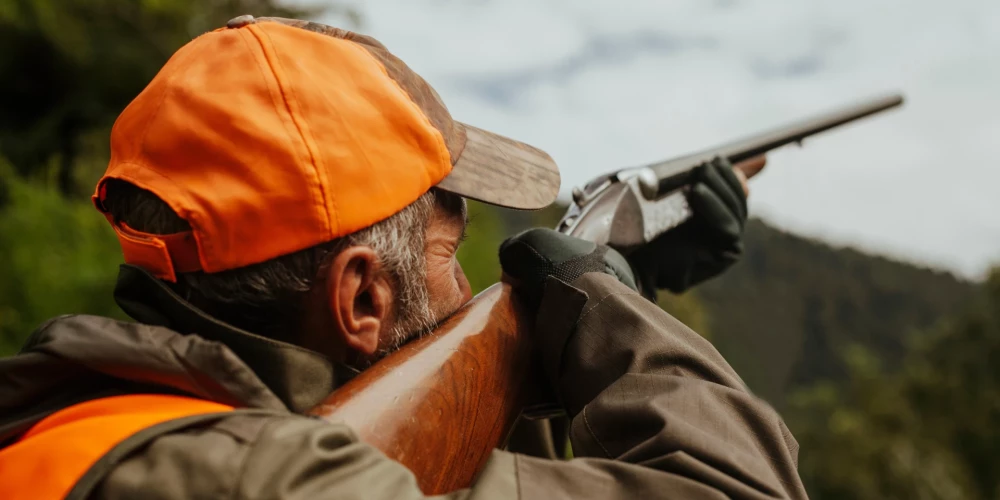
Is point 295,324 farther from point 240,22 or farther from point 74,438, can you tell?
point 240,22

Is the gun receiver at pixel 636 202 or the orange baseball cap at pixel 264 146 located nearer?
the orange baseball cap at pixel 264 146

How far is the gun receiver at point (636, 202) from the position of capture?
340 cm

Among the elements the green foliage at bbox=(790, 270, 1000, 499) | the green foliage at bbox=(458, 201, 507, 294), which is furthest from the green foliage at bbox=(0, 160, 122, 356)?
the green foliage at bbox=(790, 270, 1000, 499)

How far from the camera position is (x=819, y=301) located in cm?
6844

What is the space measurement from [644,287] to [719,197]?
0.53 m

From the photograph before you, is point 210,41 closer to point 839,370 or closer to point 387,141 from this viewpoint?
point 387,141

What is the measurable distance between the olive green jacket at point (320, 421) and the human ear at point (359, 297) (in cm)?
10

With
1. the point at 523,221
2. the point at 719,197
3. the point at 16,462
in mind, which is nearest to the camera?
the point at 16,462

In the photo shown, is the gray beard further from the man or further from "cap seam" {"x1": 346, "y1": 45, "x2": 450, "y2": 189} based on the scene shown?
"cap seam" {"x1": 346, "y1": 45, "x2": 450, "y2": 189}

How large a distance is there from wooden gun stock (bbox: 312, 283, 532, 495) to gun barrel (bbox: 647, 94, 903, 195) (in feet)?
5.42

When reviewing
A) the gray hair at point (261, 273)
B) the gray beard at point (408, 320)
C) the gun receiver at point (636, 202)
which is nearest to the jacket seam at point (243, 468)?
the gray hair at point (261, 273)

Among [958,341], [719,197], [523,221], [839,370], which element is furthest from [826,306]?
[719,197]

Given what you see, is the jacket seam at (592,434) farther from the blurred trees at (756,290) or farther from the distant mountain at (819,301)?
the distant mountain at (819,301)

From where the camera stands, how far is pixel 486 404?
6.96 ft
